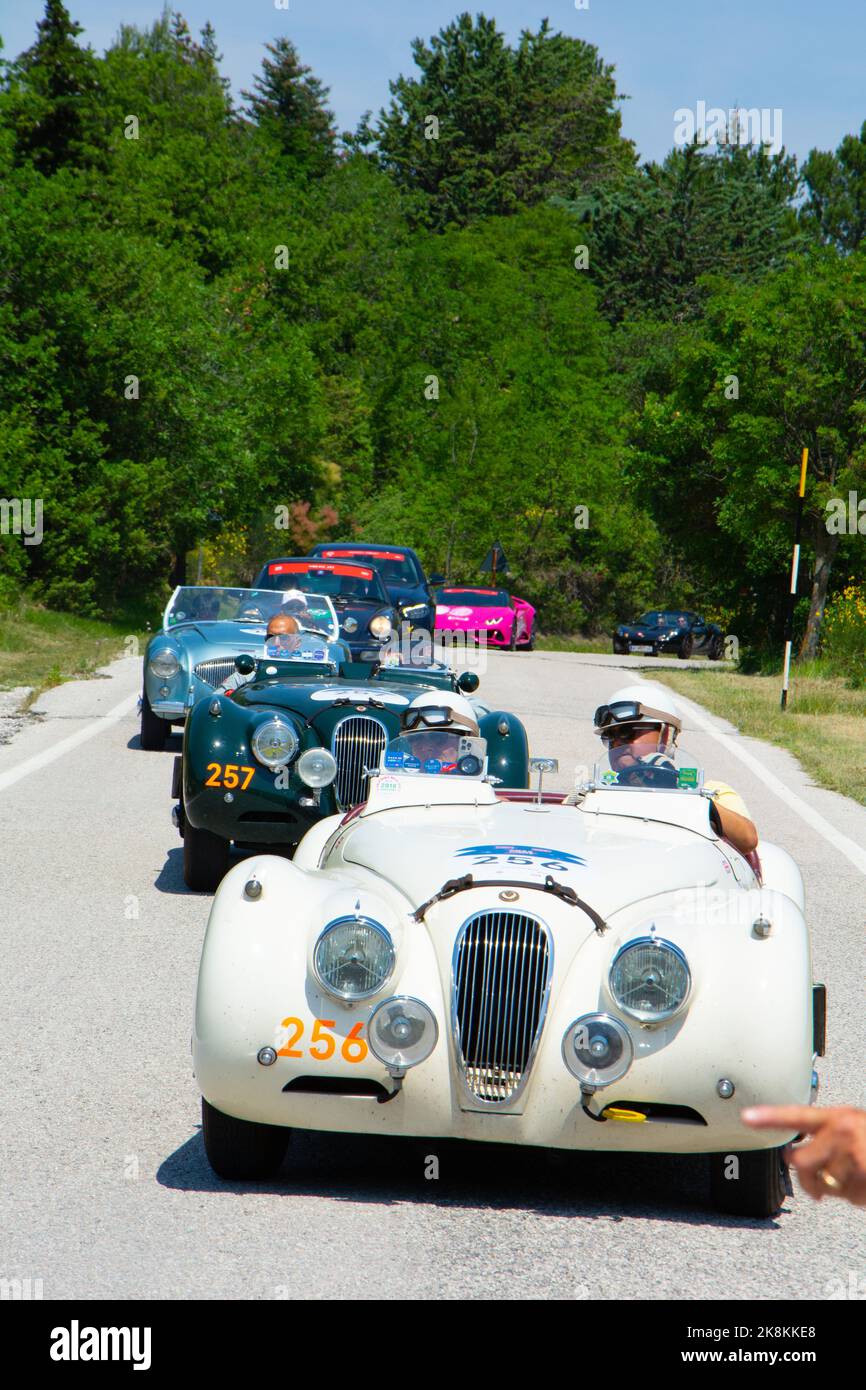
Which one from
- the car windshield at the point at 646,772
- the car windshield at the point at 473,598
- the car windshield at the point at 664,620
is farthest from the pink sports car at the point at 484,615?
the car windshield at the point at 646,772

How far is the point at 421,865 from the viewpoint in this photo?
5.36 meters

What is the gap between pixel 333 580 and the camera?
23.1 m

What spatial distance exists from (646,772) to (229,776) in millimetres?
3631

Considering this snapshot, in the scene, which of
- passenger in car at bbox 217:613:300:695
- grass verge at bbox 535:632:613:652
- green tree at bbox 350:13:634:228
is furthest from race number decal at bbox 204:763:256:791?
green tree at bbox 350:13:634:228

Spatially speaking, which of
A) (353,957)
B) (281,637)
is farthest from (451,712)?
(281,637)

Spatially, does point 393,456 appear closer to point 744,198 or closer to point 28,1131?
point 744,198

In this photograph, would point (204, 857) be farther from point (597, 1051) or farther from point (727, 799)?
point (597, 1051)

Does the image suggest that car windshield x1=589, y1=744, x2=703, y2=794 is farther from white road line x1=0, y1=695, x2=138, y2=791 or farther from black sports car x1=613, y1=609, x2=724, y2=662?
black sports car x1=613, y1=609, x2=724, y2=662

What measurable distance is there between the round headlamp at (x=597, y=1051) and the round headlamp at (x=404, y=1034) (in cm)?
38

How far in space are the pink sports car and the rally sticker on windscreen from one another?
3303cm

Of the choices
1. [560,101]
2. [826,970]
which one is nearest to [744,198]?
[560,101]

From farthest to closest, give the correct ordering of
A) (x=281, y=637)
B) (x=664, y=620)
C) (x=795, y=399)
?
(x=664, y=620) → (x=795, y=399) → (x=281, y=637)

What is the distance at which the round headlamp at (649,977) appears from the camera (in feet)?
16.0
